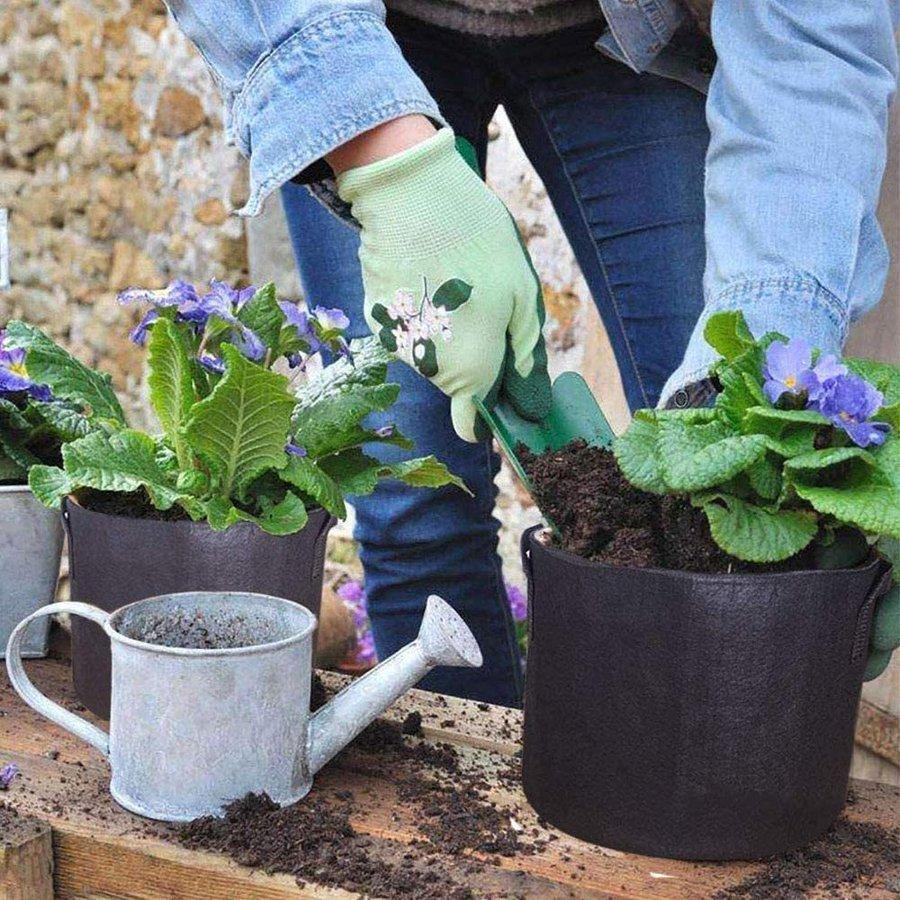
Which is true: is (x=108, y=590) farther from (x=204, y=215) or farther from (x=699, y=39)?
(x=204, y=215)

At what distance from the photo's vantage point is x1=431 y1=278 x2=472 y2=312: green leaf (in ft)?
3.96

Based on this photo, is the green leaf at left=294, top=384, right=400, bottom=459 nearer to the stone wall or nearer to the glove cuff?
the glove cuff

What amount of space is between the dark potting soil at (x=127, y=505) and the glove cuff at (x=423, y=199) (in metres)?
0.31

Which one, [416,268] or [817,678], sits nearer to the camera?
[817,678]

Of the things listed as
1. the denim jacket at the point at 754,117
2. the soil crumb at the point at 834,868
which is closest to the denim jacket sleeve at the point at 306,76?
the denim jacket at the point at 754,117

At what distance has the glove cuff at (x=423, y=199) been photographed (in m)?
1.19

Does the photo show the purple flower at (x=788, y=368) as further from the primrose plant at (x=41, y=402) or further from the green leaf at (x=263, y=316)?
the primrose plant at (x=41, y=402)

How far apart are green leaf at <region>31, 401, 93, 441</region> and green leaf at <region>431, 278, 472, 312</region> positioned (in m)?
0.38

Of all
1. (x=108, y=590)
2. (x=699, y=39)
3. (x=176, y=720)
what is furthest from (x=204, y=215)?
(x=176, y=720)

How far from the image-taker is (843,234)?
116cm

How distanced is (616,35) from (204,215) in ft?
9.08

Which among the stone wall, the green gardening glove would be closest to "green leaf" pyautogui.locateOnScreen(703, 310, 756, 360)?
the green gardening glove

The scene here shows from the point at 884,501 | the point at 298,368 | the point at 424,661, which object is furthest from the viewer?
the point at 298,368

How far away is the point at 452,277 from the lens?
1225 mm
